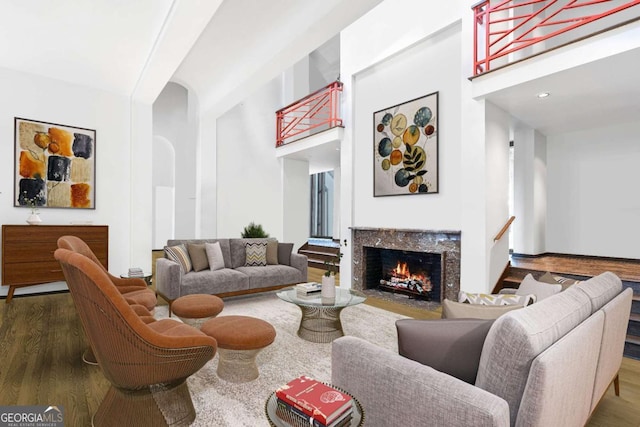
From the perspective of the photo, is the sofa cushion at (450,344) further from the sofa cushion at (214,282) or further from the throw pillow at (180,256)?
the throw pillow at (180,256)

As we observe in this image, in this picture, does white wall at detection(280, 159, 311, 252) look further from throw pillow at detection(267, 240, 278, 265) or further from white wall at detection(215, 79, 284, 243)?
throw pillow at detection(267, 240, 278, 265)

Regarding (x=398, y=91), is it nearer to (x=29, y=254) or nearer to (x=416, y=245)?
(x=416, y=245)

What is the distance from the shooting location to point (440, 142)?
4762 mm

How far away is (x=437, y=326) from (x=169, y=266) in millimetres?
3402

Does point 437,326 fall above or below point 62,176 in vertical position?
below

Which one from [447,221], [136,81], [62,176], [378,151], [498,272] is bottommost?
[498,272]

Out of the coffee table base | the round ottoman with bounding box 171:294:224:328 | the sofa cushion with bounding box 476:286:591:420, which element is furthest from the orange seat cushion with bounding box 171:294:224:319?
the sofa cushion with bounding box 476:286:591:420

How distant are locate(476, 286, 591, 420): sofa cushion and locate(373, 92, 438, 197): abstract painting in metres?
3.66

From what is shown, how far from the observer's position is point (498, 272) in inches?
175

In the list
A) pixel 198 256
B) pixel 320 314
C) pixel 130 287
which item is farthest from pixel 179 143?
pixel 320 314

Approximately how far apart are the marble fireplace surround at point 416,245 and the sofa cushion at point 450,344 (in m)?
3.25

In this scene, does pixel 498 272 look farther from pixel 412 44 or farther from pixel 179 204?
Answer: pixel 179 204

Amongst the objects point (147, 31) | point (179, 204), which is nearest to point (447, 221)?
point (147, 31)

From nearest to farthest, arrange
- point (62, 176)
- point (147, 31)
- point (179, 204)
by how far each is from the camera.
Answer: point (147, 31)
point (62, 176)
point (179, 204)
